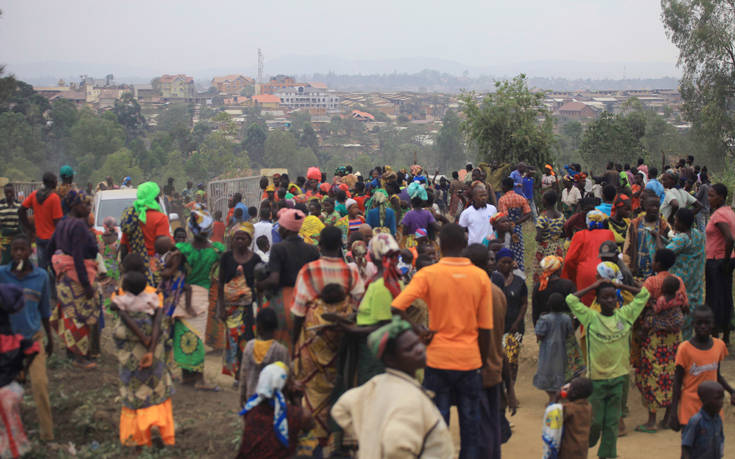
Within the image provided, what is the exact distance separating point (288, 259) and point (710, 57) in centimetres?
3247

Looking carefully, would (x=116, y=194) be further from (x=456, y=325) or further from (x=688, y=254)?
(x=456, y=325)

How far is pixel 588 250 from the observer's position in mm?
7395

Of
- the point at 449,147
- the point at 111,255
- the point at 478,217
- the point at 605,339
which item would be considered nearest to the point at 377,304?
the point at 605,339

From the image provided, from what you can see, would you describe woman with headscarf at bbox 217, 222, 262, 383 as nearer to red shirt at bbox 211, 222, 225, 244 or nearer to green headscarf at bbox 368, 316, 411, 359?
red shirt at bbox 211, 222, 225, 244

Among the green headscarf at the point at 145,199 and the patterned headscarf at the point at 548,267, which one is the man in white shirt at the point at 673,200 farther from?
the green headscarf at the point at 145,199

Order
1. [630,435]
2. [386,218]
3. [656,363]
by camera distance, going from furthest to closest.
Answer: [386,218]
[630,435]
[656,363]

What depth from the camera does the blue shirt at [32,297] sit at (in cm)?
581

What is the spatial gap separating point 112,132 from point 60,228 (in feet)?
200

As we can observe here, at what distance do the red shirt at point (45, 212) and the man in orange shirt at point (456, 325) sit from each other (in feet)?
16.6

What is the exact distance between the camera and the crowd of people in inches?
186

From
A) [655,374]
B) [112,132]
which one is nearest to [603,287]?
[655,374]

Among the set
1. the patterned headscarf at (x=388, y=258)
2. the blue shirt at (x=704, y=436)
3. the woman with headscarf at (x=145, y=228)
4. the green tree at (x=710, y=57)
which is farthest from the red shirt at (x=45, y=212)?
the green tree at (x=710, y=57)

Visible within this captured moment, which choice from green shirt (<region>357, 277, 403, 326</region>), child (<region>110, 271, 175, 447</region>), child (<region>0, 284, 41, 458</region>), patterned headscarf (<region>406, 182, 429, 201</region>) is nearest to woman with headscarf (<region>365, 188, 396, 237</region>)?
patterned headscarf (<region>406, 182, 429, 201</region>)

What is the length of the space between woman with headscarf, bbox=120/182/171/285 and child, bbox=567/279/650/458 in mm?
4227
